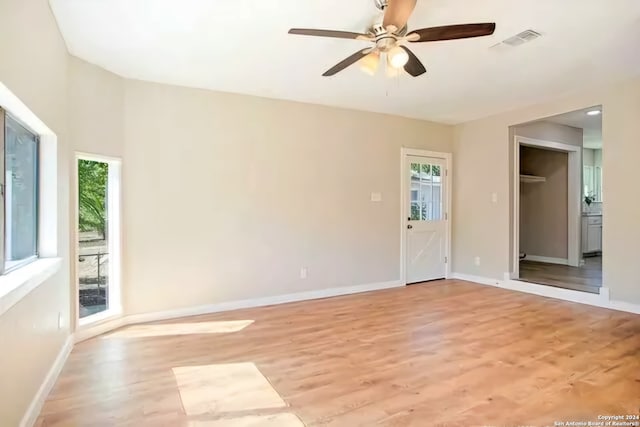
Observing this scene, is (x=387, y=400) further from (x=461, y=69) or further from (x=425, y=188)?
(x=425, y=188)

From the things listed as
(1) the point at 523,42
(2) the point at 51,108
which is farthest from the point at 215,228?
(1) the point at 523,42

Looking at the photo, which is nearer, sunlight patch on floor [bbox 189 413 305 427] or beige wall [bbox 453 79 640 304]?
sunlight patch on floor [bbox 189 413 305 427]

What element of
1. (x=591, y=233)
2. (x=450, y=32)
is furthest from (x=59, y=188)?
(x=591, y=233)

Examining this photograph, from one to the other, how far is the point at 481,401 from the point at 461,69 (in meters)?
2.97

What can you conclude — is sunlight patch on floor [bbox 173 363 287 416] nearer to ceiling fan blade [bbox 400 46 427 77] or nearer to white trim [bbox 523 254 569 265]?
ceiling fan blade [bbox 400 46 427 77]

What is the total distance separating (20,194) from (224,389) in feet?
5.79

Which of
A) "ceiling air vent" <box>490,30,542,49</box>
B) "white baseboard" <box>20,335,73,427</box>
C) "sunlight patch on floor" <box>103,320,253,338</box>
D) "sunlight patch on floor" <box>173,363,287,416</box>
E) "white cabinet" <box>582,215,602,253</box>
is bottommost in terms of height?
"sunlight patch on floor" <box>173,363,287,416</box>

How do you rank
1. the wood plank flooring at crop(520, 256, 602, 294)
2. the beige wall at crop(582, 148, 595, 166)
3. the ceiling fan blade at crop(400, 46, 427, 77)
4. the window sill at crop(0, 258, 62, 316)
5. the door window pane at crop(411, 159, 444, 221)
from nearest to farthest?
1. the window sill at crop(0, 258, 62, 316)
2. the ceiling fan blade at crop(400, 46, 427, 77)
3. the wood plank flooring at crop(520, 256, 602, 294)
4. the door window pane at crop(411, 159, 444, 221)
5. the beige wall at crop(582, 148, 595, 166)

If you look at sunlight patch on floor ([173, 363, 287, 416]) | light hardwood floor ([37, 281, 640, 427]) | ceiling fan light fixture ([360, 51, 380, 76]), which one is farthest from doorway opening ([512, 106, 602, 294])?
sunlight patch on floor ([173, 363, 287, 416])

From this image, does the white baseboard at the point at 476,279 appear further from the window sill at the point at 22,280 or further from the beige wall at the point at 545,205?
the window sill at the point at 22,280

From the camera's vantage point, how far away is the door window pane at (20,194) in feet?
6.85

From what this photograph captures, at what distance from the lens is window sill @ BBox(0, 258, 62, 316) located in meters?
1.64

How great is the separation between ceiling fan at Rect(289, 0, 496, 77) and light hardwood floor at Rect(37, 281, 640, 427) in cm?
224

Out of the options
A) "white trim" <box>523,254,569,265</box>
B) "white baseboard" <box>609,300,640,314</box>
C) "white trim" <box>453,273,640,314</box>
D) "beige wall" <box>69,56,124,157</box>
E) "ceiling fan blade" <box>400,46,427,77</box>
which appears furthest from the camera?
"white trim" <box>523,254,569,265</box>
